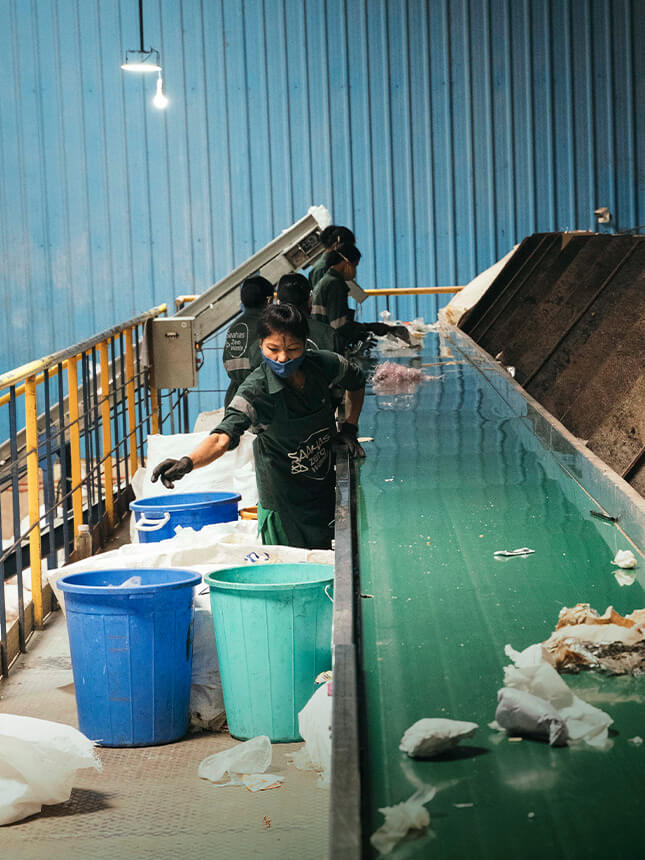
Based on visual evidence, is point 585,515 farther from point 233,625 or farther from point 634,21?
point 634,21

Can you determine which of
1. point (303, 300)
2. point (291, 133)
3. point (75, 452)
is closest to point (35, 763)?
point (75, 452)

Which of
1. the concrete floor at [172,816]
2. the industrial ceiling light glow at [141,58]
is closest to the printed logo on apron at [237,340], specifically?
the concrete floor at [172,816]

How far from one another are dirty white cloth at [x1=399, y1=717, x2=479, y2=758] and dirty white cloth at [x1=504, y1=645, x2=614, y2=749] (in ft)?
0.59

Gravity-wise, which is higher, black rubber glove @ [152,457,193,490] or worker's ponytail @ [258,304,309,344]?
worker's ponytail @ [258,304,309,344]

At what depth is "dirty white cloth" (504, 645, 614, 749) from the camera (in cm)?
175

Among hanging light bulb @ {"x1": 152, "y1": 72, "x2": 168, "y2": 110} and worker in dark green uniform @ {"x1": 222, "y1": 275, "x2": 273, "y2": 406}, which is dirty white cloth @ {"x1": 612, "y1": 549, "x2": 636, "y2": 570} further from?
hanging light bulb @ {"x1": 152, "y1": 72, "x2": 168, "y2": 110}

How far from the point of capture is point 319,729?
2838 mm

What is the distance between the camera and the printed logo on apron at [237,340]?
18.3ft

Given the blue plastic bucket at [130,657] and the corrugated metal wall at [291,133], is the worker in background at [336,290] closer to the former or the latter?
the blue plastic bucket at [130,657]

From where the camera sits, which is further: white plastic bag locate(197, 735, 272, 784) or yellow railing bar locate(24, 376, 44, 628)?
yellow railing bar locate(24, 376, 44, 628)

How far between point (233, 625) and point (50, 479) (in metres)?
2.40

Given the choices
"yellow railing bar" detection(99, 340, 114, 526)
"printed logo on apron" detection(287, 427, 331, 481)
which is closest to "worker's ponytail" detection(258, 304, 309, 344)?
"printed logo on apron" detection(287, 427, 331, 481)

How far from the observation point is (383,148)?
11.7 meters

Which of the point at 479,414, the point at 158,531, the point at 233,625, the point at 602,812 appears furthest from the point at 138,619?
the point at 479,414
